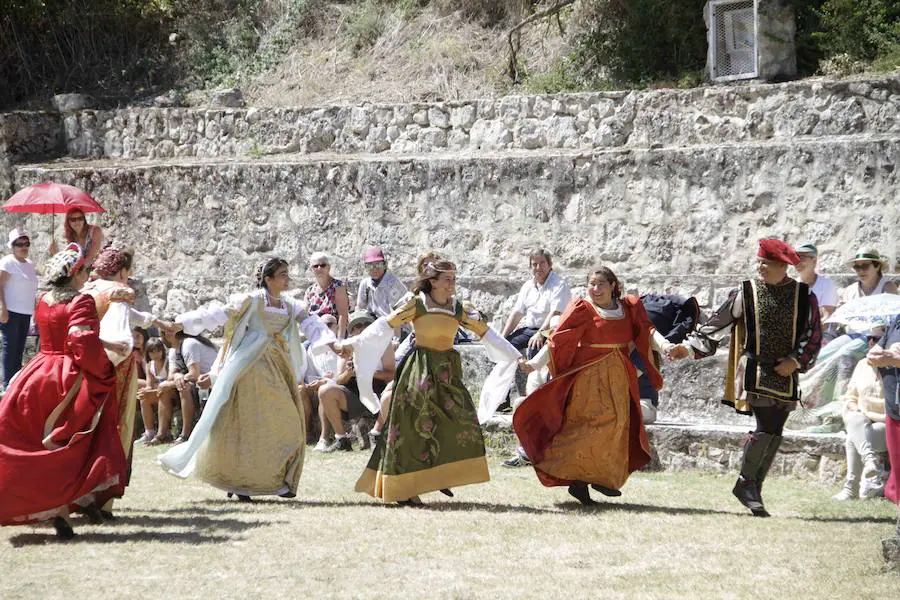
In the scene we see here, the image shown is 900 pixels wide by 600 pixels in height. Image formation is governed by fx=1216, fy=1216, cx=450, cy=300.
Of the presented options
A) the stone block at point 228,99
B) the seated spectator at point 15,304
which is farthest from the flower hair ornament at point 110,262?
the stone block at point 228,99

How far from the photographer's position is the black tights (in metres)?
7.84

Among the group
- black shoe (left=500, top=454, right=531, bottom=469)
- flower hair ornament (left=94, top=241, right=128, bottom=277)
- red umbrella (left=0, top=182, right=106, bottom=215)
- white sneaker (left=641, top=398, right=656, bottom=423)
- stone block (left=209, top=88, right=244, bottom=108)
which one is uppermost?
stone block (left=209, top=88, right=244, bottom=108)

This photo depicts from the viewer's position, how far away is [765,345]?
778cm

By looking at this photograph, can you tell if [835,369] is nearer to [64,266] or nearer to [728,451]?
[728,451]

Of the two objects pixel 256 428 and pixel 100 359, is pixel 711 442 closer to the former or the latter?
pixel 256 428

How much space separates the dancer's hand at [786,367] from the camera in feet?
25.1

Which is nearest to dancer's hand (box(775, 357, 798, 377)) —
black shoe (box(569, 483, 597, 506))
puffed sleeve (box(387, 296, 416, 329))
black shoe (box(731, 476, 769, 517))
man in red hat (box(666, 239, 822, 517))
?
→ man in red hat (box(666, 239, 822, 517))

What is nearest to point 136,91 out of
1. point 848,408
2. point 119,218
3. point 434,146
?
point 119,218

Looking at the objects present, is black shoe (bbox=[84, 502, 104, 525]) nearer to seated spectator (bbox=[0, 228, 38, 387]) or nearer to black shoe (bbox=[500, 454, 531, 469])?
black shoe (bbox=[500, 454, 531, 469])

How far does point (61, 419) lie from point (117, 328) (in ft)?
2.78

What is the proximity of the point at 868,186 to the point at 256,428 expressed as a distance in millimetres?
6683

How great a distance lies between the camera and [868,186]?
38.7 ft

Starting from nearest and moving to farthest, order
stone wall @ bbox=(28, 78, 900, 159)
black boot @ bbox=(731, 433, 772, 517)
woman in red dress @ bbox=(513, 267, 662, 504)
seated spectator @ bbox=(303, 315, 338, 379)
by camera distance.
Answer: black boot @ bbox=(731, 433, 772, 517)
woman in red dress @ bbox=(513, 267, 662, 504)
seated spectator @ bbox=(303, 315, 338, 379)
stone wall @ bbox=(28, 78, 900, 159)

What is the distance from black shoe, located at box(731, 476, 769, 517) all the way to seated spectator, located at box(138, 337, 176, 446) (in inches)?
230
